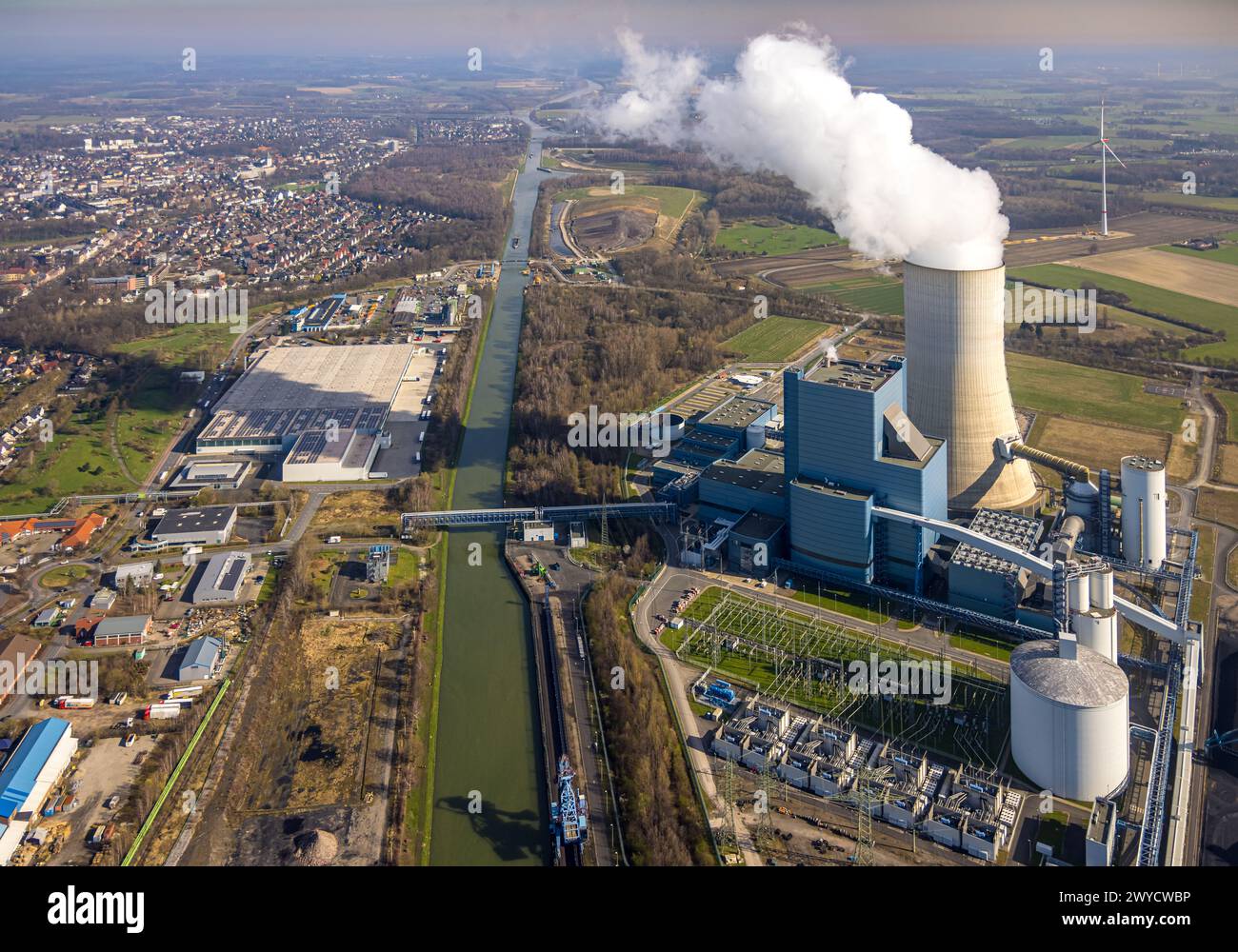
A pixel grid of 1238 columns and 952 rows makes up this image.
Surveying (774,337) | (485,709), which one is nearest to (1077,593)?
(485,709)

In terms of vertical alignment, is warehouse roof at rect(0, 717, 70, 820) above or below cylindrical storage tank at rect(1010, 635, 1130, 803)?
below

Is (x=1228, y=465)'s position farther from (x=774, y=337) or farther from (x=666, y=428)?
(x=774, y=337)

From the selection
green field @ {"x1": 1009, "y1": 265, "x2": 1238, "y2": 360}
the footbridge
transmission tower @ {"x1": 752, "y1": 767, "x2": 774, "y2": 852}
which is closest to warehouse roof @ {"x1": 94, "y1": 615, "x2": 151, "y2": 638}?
the footbridge

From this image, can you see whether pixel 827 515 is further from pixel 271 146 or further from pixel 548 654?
pixel 271 146

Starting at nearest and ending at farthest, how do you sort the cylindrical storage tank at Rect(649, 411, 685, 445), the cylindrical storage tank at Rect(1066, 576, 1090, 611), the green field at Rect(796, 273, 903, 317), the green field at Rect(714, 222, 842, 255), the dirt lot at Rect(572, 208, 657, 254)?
the cylindrical storage tank at Rect(1066, 576, 1090, 611) < the cylindrical storage tank at Rect(649, 411, 685, 445) < the green field at Rect(796, 273, 903, 317) < the green field at Rect(714, 222, 842, 255) < the dirt lot at Rect(572, 208, 657, 254)

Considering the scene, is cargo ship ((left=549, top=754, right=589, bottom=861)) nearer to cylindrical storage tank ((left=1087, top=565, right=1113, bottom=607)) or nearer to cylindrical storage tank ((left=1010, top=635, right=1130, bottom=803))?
cylindrical storage tank ((left=1010, top=635, right=1130, bottom=803))

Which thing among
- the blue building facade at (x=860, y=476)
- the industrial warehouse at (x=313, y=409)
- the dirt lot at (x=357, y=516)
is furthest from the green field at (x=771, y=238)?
the blue building facade at (x=860, y=476)
